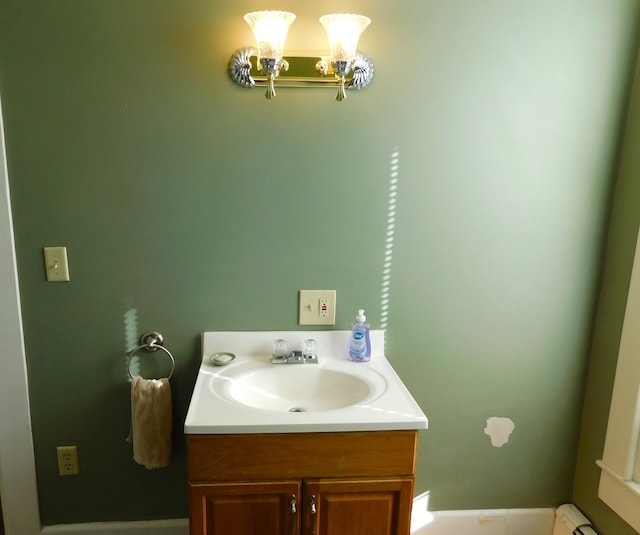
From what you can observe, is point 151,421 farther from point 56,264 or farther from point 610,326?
point 610,326

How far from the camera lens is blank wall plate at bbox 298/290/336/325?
156 centimetres

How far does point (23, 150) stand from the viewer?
4.56 feet

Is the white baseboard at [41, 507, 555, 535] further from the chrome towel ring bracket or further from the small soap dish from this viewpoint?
the chrome towel ring bracket

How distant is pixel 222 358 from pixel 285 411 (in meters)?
0.28

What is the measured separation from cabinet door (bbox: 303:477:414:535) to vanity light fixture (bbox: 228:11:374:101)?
1086mm

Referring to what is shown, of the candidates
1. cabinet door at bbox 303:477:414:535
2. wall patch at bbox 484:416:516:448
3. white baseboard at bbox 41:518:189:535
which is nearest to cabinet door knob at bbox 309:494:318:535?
cabinet door at bbox 303:477:414:535

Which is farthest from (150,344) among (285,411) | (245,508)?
(245,508)

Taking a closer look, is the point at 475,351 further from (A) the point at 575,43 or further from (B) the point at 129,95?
(B) the point at 129,95

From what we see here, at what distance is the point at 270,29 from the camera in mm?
1263

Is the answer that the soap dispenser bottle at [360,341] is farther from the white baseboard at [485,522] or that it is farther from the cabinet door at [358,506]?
the white baseboard at [485,522]

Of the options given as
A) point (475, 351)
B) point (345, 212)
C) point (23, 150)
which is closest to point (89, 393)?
point (23, 150)

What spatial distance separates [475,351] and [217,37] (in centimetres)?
136

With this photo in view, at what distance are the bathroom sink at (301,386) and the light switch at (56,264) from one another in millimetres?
604

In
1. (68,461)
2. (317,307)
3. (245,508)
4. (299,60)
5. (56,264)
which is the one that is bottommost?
(68,461)
